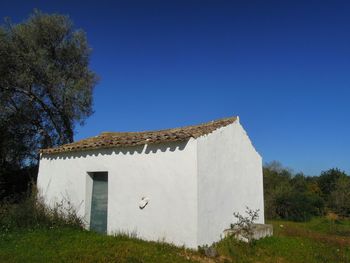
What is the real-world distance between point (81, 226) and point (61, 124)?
10.2 m

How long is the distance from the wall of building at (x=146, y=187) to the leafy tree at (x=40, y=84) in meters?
7.72

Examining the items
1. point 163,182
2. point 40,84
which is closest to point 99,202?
point 163,182

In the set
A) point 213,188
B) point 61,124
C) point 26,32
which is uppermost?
point 26,32

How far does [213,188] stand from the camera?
35.1 ft

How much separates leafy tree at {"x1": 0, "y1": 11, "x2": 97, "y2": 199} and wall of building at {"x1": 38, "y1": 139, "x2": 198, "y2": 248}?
25.3 ft

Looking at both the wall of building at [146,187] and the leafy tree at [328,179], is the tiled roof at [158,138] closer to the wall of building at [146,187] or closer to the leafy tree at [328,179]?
the wall of building at [146,187]

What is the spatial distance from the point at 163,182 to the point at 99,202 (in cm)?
325

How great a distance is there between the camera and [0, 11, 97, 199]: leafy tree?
1881cm

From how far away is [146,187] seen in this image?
35.6ft

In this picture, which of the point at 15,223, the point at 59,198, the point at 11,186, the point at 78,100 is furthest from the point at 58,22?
the point at 15,223

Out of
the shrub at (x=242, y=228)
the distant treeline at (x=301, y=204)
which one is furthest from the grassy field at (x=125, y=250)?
the distant treeline at (x=301, y=204)

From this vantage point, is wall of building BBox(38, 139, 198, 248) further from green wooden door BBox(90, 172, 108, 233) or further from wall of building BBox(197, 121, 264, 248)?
wall of building BBox(197, 121, 264, 248)

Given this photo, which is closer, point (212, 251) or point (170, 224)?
point (212, 251)

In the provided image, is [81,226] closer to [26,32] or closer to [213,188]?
[213,188]
